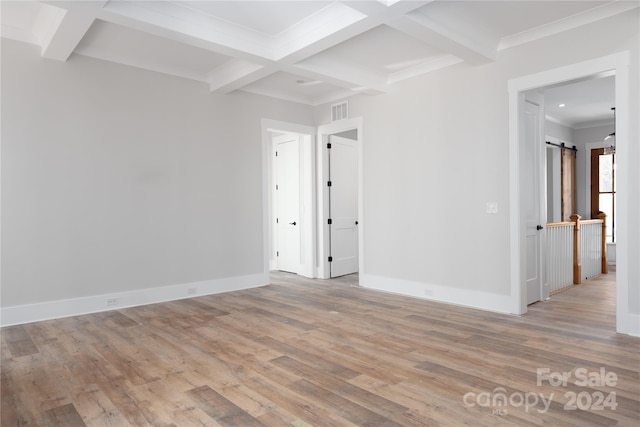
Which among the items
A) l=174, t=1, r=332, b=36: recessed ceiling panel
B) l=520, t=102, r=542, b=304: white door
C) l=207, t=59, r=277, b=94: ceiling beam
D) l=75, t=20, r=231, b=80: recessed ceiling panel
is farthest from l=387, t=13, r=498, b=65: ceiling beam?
l=75, t=20, r=231, b=80: recessed ceiling panel

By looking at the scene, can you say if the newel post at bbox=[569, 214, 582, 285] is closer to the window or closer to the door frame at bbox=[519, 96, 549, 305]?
the door frame at bbox=[519, 96, 549, 305]

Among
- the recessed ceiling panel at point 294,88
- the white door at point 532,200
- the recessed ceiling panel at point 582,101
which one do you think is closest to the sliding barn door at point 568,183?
the recessed ceiling panel at point 582,101

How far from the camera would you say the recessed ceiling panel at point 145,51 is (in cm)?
432

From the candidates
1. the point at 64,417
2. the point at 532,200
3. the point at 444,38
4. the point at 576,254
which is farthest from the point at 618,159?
the point at 64,417

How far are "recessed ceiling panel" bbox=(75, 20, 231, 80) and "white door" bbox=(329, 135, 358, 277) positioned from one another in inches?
102

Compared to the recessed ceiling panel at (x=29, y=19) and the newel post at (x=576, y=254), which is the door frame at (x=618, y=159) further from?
the recessed ceiling panel at (x=29, y=19)

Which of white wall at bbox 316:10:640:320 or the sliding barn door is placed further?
the sliding barn door

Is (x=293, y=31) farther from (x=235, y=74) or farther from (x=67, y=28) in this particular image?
(x=67, y=28)

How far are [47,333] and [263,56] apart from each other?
356cm

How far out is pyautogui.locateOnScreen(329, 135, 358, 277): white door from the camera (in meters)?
7.11

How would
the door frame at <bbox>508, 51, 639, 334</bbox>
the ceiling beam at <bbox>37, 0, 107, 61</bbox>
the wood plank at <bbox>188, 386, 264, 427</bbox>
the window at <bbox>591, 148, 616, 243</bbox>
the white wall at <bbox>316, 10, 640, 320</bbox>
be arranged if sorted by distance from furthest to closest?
1. the window at <bbox>591, 148, 616, 243</bbox>
2. the white wall at <bbox>316, 10, 640, 320</bbox>
3. the door frame at <bbox>508, 51, 639, 334</bbox>
4. the ceiling beam at <bbox>37, 0, 107, 61</bbox>
5. the wood plank at <bbox>188, 386, 264, 427</bbox>

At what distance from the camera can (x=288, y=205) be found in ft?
25.2

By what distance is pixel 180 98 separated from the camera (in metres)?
5.54

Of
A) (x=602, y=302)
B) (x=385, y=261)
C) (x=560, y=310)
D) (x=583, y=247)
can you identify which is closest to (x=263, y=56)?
(x=385, y=261)
